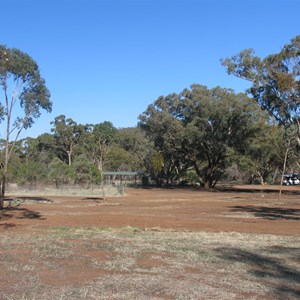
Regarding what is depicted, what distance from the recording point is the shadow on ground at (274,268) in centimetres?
707

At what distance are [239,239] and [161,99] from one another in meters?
48.1

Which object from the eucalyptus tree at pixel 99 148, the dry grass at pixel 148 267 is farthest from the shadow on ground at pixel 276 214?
the eucalyptus tree at pixel 99 148

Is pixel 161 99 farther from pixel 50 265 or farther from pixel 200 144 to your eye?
pixel 50 265

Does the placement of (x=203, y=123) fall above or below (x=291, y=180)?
above

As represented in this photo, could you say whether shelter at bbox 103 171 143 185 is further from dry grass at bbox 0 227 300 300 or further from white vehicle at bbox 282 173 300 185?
dry grass at bbox 0 227 300 300

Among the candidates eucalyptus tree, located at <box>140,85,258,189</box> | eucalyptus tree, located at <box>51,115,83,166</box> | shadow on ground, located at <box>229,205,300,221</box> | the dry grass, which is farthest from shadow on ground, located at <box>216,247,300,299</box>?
eucalyptus tree, located at <box>51,115,83,166</box>

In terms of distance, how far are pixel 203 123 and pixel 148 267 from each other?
47.5 metres

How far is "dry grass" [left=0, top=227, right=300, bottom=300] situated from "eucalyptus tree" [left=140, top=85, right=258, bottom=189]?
41424mm

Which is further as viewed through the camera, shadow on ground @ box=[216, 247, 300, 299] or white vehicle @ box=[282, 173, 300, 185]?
white vehicle @ box=[282, 173, 300, 185]

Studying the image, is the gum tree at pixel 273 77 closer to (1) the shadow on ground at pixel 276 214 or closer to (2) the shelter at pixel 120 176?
(1) the shadow on ground at pixel 276 214

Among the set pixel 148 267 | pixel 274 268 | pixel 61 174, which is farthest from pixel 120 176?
pixel 274 268

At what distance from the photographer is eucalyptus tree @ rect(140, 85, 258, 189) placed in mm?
54562

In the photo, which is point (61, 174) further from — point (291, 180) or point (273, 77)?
point (291, 180)

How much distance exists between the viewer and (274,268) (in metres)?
8.81
